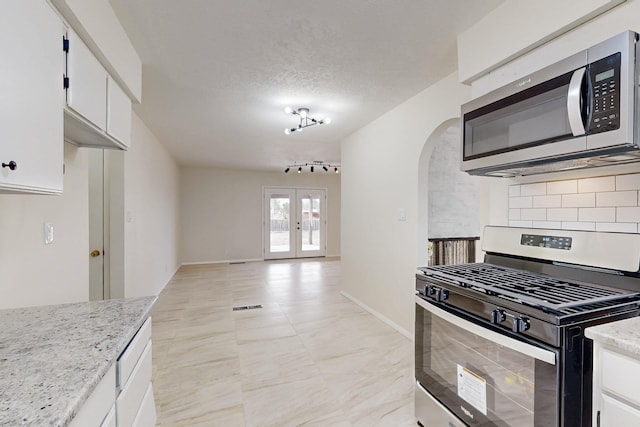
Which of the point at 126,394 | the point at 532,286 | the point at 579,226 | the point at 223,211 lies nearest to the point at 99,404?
the point at 126,394

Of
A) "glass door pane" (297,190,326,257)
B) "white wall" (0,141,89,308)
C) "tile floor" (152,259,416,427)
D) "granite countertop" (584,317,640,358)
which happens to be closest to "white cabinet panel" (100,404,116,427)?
"white wall" (0,141,89,308)

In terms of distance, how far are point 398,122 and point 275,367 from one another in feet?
8.78

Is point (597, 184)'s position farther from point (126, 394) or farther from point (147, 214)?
point (147, 214)

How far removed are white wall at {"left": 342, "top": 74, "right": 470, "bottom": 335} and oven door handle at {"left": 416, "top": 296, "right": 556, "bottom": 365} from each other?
1385mm

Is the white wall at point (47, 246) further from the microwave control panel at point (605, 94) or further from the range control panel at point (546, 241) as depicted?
the range control panel at point (546, 241)

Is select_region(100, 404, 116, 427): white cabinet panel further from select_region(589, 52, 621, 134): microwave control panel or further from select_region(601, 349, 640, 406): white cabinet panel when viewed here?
select_region(589, 52, 621, 134): microwave control panel

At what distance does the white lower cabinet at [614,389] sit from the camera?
0.93 metres

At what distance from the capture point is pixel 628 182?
52.9 inches

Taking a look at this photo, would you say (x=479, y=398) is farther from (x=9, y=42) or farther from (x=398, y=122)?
(x=398, y=122)

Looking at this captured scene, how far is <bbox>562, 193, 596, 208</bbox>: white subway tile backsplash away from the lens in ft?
4.87

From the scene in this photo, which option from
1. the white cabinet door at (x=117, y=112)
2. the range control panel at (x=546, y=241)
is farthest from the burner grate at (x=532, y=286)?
the white cabinet door at (x=117, y=112)

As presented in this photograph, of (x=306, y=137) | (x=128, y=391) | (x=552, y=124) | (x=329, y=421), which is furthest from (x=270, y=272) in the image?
(x=552, y=124)

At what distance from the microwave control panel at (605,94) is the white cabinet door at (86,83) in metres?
2.06

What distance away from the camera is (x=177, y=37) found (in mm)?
1957
